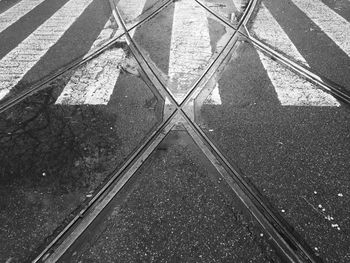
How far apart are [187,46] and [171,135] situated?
7.45 ft

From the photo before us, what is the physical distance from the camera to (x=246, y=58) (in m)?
4.78

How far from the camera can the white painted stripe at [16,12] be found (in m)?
6.04

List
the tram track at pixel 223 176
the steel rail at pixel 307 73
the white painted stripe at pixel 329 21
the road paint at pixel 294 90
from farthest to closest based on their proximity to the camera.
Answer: the white painted stripe at pixel 329 21 → the steel rail at pixel 307 73 → the road paint at pixel 294 90 → the tram track at pixel 223 176

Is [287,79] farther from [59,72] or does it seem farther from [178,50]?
[59,72]

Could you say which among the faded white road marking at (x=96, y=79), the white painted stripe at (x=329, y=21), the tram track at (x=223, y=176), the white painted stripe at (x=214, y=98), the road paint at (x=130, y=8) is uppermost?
the road paint at (x=130, y=8)

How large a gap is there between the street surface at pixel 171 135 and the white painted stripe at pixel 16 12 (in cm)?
13

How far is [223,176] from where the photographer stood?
3039mm

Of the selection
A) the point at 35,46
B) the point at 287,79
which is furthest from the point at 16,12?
the point at 287,79

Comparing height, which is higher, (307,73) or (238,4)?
(238,4)

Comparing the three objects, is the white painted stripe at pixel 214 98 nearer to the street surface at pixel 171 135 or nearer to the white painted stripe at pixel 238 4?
the street surface at pixel 171 135

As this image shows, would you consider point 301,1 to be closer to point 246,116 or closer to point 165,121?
point 246,116

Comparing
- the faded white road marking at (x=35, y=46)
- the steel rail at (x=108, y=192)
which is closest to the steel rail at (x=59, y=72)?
the faded white road marking at (x=35, y=46)

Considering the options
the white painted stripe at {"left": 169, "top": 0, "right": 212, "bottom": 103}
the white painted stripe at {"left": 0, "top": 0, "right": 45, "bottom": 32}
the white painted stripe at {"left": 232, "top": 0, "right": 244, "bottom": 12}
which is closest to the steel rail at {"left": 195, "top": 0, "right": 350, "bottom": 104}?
the white painted stripe at {"left": 169, "top": 0, "right": 212, "bottom": 103}

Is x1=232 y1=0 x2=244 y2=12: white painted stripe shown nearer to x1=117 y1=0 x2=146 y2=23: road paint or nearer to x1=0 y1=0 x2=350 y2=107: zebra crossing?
x1=0 y1=0 x2=350 y2=107: zebra crossing
